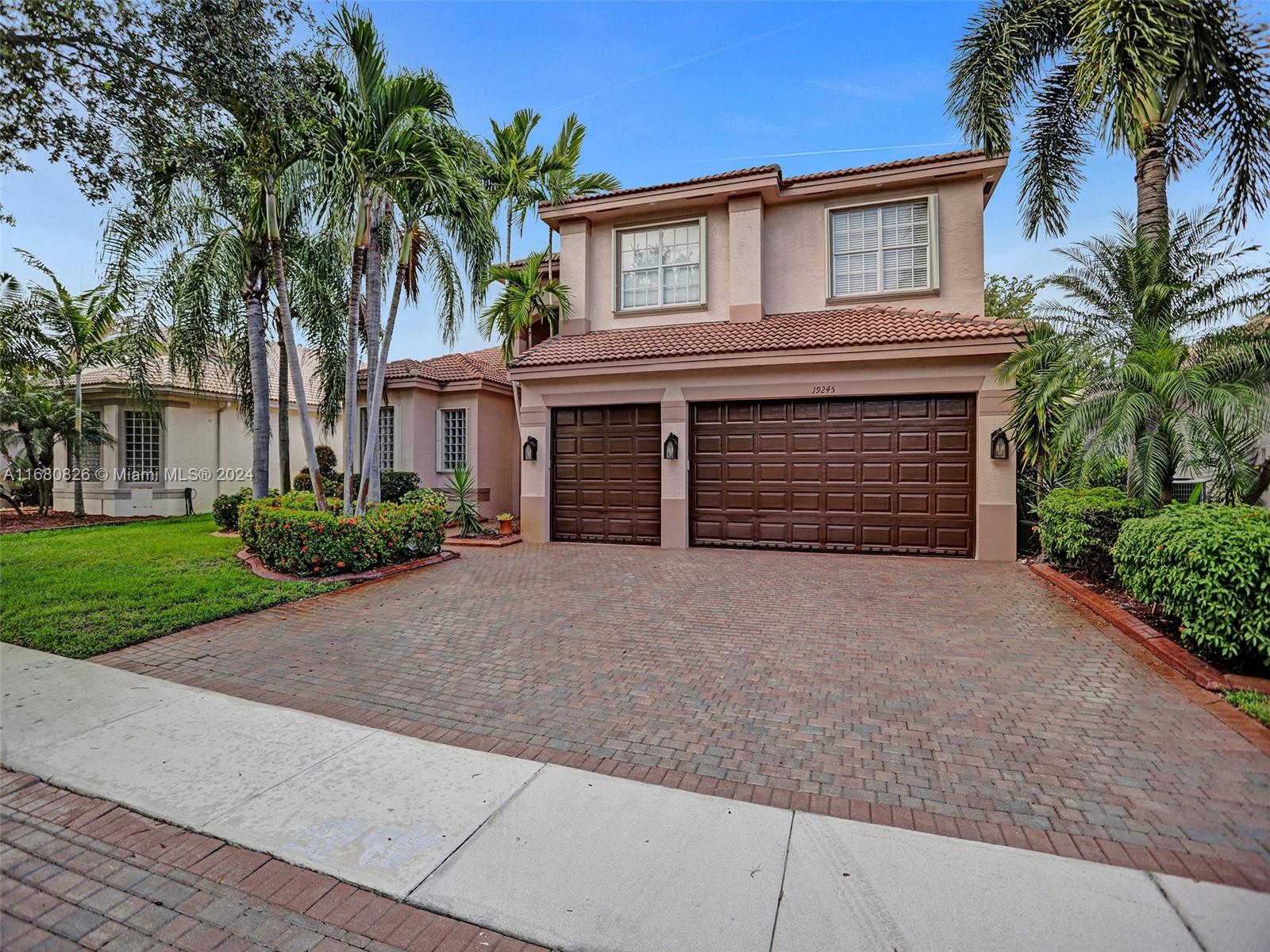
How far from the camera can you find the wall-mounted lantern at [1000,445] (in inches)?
413

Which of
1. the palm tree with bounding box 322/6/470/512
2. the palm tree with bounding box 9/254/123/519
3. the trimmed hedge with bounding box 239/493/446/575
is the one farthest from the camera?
the palm tree with bounding box 9/254/123/519

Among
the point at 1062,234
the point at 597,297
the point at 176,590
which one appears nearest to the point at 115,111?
the point at 176,590

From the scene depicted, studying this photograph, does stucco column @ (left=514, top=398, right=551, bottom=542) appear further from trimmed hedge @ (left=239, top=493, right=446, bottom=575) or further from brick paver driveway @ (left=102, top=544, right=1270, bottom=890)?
brick paver driveway @ (left=102, top=544, right=1270, bottom=890)

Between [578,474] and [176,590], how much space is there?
7.24 m

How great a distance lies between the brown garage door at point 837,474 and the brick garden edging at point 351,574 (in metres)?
5.21

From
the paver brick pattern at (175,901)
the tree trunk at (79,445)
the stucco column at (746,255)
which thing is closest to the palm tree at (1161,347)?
the stucco column at (746,255)

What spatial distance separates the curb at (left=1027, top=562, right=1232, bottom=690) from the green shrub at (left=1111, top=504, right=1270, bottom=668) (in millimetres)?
160

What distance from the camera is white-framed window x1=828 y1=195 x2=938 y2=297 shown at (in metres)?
12.6

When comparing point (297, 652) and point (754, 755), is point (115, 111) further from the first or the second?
point (754, 755)

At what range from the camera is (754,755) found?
12.9 ft

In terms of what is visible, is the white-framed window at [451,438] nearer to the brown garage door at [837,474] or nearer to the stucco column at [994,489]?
the brown garage door at [837,474]

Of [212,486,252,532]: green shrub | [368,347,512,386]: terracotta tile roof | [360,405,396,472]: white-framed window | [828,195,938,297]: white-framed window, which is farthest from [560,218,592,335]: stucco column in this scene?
[212,486,252,532]: green shrub

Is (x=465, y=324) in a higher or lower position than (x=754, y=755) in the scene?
higher

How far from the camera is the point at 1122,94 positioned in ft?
25.9
